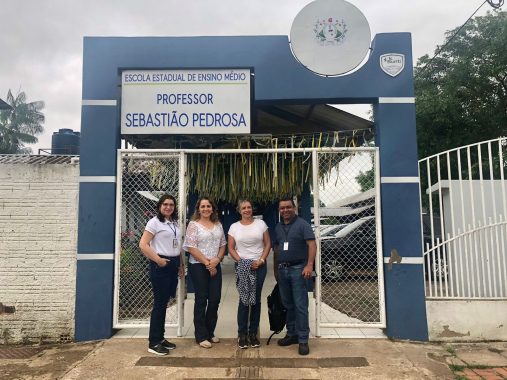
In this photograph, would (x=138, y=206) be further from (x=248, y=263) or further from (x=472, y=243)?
(x=472, y=243)

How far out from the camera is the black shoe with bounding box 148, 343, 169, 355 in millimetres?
4332

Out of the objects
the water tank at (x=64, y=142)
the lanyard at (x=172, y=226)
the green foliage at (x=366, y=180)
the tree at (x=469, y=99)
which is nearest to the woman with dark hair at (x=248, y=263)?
the lanyard at (x=172, y=226)

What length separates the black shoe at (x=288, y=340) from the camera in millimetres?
4551

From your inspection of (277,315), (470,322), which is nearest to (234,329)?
(277,315)

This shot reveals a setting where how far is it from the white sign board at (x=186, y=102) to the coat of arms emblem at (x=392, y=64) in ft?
5.35

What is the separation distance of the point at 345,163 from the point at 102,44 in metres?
3.31

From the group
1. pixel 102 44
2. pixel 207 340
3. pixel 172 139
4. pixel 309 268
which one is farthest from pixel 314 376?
pixel 102 44

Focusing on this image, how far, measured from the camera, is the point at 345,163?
198 inches

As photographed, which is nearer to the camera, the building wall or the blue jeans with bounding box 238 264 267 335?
the blue jeans with bounding box 238 264 267 335

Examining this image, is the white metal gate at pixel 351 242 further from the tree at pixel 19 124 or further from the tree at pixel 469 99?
the tree at pixel 19 124

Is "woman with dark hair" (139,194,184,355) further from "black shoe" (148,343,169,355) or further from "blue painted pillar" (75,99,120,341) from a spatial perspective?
"blue painted pillar" (75,99,120,341)

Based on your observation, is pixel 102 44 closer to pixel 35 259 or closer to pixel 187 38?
pixel 187 38

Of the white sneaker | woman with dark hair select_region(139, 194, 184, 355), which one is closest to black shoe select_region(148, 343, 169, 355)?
woman with dark hair select_region(139, 194, 184, 355)

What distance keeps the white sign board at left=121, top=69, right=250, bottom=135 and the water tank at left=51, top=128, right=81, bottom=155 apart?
96.3 inches
